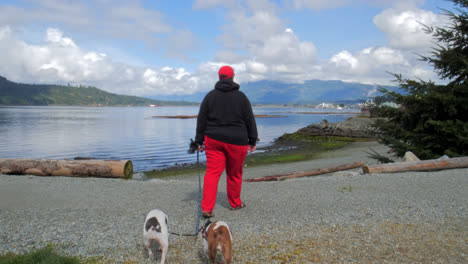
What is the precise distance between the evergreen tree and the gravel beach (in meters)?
2.71

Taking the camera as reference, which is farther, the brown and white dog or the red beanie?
the red beanie

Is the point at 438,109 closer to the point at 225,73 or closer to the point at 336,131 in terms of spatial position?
the point at 225,73

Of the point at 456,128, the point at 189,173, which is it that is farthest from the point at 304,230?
the point at 189,173

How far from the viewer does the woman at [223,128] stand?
18.4ft

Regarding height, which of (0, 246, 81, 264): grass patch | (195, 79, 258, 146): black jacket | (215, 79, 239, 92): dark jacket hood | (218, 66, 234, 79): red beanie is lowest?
(0, 246, 81, 264): grass patch

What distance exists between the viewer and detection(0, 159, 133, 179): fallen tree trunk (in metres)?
11.0

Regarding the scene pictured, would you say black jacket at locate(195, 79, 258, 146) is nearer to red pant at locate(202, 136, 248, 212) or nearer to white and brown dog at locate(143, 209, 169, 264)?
red pant at locate(202, 136, 248, 212)

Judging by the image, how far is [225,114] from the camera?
5629mm

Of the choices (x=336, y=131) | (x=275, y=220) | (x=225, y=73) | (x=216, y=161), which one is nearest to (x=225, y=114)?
(x=225, y=73)

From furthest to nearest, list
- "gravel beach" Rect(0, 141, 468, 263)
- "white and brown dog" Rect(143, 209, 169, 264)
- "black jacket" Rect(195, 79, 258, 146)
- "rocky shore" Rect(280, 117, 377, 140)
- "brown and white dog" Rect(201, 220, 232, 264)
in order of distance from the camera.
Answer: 1. "rocky shore" Rect(280, 117, 377, 140)
2. "black jacket" Rect(195, 79, 258, 146)
3. "gravel beach" Rect(0, 141, 468, 263)
4. "white and brown dog" Rect(143, 209, 169, 264)
5. "brown and white dog" Rect(201, 220, 232, 264)

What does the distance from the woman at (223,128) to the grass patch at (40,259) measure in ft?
7.58

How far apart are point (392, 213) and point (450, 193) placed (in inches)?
96.2

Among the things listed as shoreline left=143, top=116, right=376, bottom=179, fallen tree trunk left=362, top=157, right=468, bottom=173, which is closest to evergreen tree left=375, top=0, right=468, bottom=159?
fallen tree trunk left=362, top=157, right=468, bottom=173

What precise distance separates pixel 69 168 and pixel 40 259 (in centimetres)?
770
